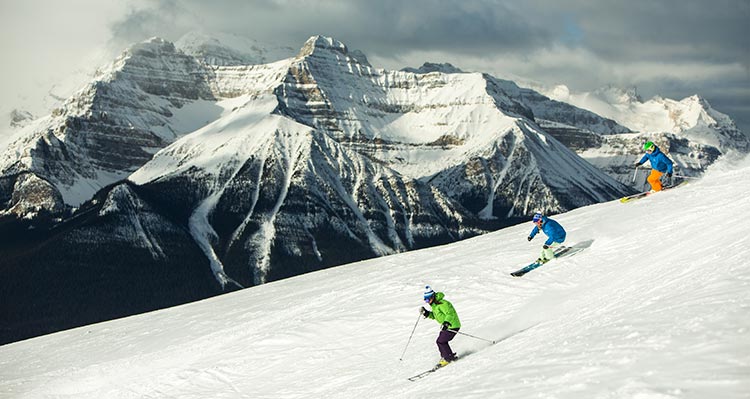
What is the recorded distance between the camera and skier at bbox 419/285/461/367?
23516 mm

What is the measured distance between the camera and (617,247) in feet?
110

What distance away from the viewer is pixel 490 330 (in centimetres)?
2580

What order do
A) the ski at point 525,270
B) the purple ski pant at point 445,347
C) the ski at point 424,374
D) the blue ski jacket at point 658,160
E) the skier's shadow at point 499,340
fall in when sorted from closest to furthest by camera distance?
1. the ski at point 424,374
2. the purple ski pant at point 445,347
3. the skier's shadow at point 499,340
4. the ski at point 525,270
5. the blue ski jacket at point 658,160

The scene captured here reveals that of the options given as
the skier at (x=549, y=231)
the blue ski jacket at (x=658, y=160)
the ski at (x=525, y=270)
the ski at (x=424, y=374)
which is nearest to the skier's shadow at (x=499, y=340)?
the ski at (x=424, y=374)

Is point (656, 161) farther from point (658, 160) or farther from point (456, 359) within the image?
point (456, 359)

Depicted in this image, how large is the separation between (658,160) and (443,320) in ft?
83.8

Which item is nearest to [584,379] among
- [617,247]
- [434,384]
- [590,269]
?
[434,384]

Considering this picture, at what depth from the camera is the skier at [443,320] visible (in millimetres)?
23516

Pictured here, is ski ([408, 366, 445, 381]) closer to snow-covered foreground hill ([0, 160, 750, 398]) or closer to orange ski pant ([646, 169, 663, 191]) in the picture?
snow-covered foreground hill ([0, 160, 750, 398])

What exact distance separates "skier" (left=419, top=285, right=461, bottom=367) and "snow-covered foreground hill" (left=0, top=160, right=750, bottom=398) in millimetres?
740

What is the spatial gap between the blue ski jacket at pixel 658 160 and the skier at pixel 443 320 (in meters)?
24.2

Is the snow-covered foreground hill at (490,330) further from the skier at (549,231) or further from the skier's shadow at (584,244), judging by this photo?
the skier at (549,231)

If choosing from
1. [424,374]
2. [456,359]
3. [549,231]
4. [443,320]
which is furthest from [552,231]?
[424,374]

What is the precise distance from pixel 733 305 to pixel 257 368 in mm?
18277
